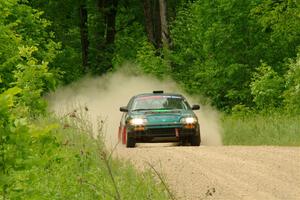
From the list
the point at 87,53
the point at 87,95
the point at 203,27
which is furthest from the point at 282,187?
the point at 87,53

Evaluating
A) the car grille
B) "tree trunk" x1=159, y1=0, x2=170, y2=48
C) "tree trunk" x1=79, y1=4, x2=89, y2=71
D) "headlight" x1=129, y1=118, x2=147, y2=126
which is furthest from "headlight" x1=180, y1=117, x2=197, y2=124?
"tree trunk" x1=79, y1=4, x2=89, y2=71

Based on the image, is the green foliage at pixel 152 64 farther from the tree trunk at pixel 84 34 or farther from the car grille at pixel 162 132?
the car grille at pixel 162 132

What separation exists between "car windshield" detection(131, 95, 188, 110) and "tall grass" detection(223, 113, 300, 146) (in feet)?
6.86

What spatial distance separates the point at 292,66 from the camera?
26.2m

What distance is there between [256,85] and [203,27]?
6901mm

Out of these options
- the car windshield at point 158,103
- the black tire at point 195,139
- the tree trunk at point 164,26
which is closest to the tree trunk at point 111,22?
the tree trunk at point 164,26

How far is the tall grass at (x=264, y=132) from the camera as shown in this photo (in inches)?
778

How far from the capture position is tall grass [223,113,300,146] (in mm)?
19766

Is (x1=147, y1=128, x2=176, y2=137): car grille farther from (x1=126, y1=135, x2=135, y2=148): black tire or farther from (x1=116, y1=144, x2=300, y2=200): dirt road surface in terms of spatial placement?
(x1=116, y1=144, x2=300, y2=200): dirt road surface

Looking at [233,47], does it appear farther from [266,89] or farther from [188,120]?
[188,120]

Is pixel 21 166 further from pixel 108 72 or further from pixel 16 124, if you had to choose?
pixel 108 72

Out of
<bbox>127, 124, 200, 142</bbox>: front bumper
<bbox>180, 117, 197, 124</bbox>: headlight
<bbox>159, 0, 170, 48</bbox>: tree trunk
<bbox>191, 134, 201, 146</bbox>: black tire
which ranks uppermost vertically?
<bbox>159, 0, 170, 48</bbox>: tree trunk

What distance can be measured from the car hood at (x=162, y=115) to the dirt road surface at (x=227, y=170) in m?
1.78

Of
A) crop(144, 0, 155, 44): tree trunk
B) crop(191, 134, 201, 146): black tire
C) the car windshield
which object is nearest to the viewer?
crop(191, 134, 201, 146): black tire
